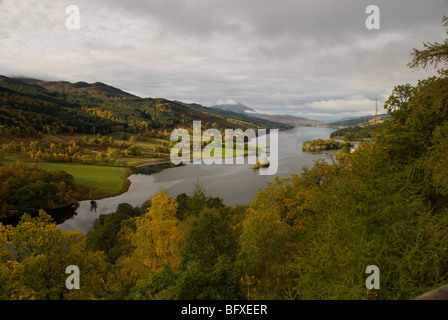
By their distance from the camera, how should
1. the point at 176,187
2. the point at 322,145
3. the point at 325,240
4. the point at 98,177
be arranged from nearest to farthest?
the point at 325,240
the point at 176,187
the point at 98,177
the point at 322,145

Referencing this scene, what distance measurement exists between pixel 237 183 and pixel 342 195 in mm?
54294

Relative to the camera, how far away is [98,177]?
6825 centimetres

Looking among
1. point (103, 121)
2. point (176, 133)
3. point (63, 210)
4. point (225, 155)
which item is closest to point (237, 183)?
point (63, 210)

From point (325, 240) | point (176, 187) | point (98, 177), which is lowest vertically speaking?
point (176, 187)

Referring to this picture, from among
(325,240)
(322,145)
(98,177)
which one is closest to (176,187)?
(98,177)

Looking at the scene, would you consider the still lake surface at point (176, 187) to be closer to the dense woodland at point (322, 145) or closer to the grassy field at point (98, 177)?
the grassy field at point (98, 177)

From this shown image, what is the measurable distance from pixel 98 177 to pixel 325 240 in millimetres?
72410

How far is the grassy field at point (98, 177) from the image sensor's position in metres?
59.3

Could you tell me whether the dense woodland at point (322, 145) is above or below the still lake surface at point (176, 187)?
above

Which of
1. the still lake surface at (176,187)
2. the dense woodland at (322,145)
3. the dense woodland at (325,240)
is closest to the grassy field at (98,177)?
the still lake surface at (176,187)

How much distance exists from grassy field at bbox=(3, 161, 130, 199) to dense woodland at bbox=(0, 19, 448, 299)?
45331mm

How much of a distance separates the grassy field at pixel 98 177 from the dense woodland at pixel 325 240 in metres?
45.3

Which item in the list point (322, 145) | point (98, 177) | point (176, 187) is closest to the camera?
point (176, 187)

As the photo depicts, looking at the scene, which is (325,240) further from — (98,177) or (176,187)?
(98,177)
